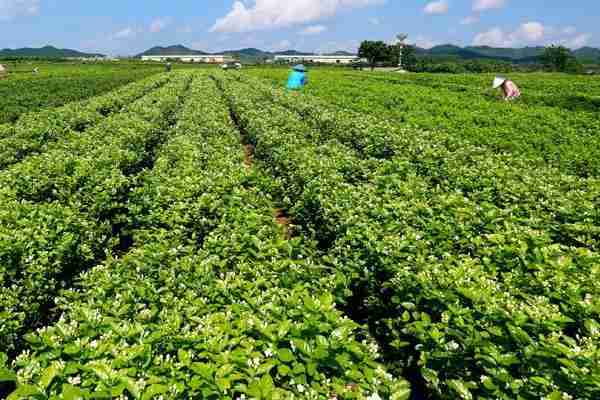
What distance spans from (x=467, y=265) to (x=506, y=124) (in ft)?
47.8

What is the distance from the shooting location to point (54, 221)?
245 inches

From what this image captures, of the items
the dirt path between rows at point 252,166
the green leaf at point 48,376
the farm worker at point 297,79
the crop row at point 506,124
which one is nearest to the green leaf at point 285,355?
the green leaf at point 48,376

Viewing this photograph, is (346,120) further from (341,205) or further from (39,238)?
(39,238)

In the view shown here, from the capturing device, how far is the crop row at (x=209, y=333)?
2777mm

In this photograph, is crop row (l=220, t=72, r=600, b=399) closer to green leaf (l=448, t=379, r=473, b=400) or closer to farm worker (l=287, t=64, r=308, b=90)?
green leaf (l=448, t=379, r=473, b=400)

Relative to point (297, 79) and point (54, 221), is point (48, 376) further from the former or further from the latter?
point (297, 79)

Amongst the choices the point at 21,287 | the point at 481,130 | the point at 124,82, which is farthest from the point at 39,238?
the point at 124,82

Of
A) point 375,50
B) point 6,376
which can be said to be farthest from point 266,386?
point 375,50

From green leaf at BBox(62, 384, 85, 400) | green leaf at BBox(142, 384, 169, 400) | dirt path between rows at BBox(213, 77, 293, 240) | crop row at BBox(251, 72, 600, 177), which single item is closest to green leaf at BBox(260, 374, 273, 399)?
green leaf at BBox(142, 384, 169, 400)

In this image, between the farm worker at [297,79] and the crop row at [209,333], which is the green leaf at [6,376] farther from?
the farm worker at [297,79]

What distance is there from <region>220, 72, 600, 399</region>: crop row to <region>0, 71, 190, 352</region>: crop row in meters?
4.03

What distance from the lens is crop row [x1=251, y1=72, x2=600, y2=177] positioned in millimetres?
→ 12523

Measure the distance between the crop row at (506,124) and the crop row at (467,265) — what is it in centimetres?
416

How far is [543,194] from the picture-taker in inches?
288
